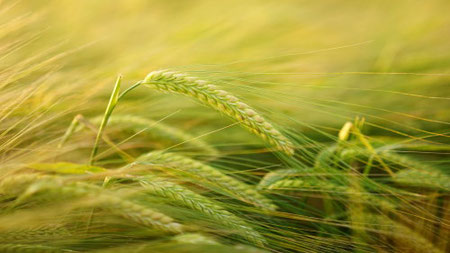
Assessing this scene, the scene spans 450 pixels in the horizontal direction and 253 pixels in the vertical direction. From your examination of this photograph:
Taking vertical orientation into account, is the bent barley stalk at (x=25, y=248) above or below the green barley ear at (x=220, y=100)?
below

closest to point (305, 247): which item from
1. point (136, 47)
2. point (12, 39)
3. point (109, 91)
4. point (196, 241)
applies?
point (196, 241)

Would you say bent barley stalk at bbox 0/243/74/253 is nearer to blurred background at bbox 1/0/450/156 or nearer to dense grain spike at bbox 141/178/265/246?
dense grain spike at bbox 141/178/265/246

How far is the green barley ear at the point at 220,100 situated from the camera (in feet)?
1.80

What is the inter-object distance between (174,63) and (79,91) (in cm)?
28

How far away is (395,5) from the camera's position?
4.60 feet

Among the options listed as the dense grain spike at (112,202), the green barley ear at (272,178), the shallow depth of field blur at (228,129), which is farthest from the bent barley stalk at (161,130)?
the dense grain spike at (112,202)

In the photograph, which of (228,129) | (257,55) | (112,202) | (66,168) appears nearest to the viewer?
(112,202)

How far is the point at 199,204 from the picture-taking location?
1.73 ft

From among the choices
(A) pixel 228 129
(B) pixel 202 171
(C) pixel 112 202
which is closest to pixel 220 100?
(B) pixel 202 171

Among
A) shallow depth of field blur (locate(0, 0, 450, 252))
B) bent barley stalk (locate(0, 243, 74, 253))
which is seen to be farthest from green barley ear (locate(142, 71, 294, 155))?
bent barley stalk (locate(0, 243, 74, 253))

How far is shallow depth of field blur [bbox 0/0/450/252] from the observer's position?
508 millimetres

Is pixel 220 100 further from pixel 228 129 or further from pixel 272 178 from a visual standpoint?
pixel 228 129

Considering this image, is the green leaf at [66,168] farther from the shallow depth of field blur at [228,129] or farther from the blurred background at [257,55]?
the blurred background at [257,55]

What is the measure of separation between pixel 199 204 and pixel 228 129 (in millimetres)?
350
